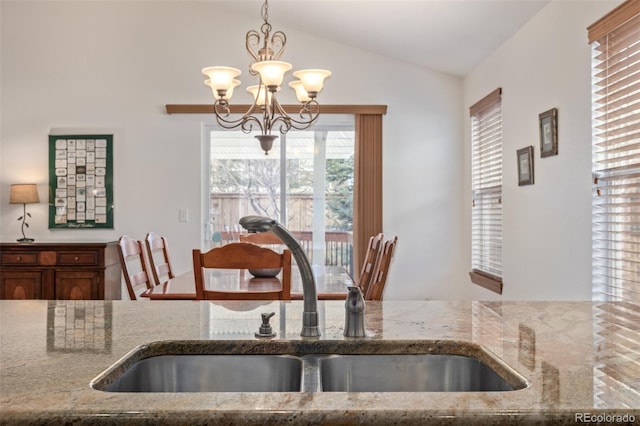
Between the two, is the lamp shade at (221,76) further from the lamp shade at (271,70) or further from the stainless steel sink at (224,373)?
the stainless steel sink at (224,373)

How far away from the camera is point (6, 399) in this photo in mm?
774

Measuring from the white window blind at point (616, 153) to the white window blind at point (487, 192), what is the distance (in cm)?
134

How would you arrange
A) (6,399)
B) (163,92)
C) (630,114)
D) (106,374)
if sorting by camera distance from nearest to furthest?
(6,399)
(106,374)
(630,114)
(163,92)

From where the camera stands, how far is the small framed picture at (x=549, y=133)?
3152mm

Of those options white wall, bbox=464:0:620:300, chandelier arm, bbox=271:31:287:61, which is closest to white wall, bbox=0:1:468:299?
chandelier arm, bbox=271:31:287:61

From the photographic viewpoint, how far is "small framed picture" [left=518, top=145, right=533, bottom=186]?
11.5 ft

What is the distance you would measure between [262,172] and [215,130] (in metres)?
0.60

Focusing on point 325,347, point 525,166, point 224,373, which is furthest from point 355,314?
point 525,166

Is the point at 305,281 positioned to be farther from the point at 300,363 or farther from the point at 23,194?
the point at 23,194

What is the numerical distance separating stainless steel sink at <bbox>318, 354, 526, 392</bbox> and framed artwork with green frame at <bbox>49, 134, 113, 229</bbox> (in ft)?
14.5

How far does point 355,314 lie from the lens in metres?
1.16

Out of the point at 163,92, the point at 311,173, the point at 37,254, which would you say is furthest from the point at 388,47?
the point at 37,254

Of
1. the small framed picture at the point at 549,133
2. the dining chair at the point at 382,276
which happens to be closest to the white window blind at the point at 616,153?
the small framed picture at the point at 549,133

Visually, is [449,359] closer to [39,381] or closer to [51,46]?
[39,381]
